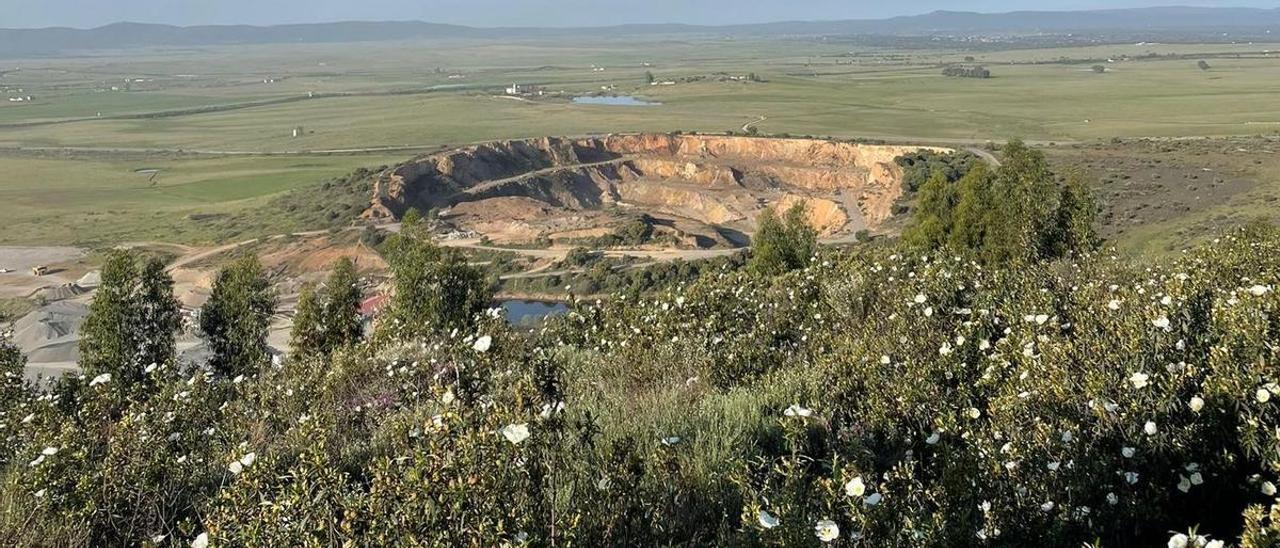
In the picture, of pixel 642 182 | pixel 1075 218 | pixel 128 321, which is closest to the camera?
pixel 128 321

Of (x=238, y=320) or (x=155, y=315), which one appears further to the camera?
(x=238, y=320)

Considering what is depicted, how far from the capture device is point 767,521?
3.72 m

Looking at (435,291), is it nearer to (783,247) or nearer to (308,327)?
(308,327)

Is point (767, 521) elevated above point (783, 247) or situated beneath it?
elevated above

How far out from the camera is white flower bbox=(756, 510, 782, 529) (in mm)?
3693

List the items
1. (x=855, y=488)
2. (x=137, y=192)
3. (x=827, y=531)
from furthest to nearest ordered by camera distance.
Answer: (x=137, y=192) < (x=855, y=488) < (x=827, y=531)

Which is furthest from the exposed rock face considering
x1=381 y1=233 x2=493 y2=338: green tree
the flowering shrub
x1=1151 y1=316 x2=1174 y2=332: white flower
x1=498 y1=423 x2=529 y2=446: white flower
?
x1=498 y1=423 x2=529 y2=446: white flower

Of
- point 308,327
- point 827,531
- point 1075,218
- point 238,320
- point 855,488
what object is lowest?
point 238,320

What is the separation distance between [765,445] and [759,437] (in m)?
0.11

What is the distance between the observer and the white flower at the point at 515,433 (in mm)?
3900

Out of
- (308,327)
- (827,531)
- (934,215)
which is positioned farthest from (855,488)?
(934,215)

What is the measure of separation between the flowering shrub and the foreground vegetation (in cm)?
2

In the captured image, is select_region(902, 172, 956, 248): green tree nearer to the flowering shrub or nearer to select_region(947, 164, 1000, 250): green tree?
select_region(947, 164, 1000, 250): green tree

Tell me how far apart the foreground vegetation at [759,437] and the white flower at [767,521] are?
0.01 m
